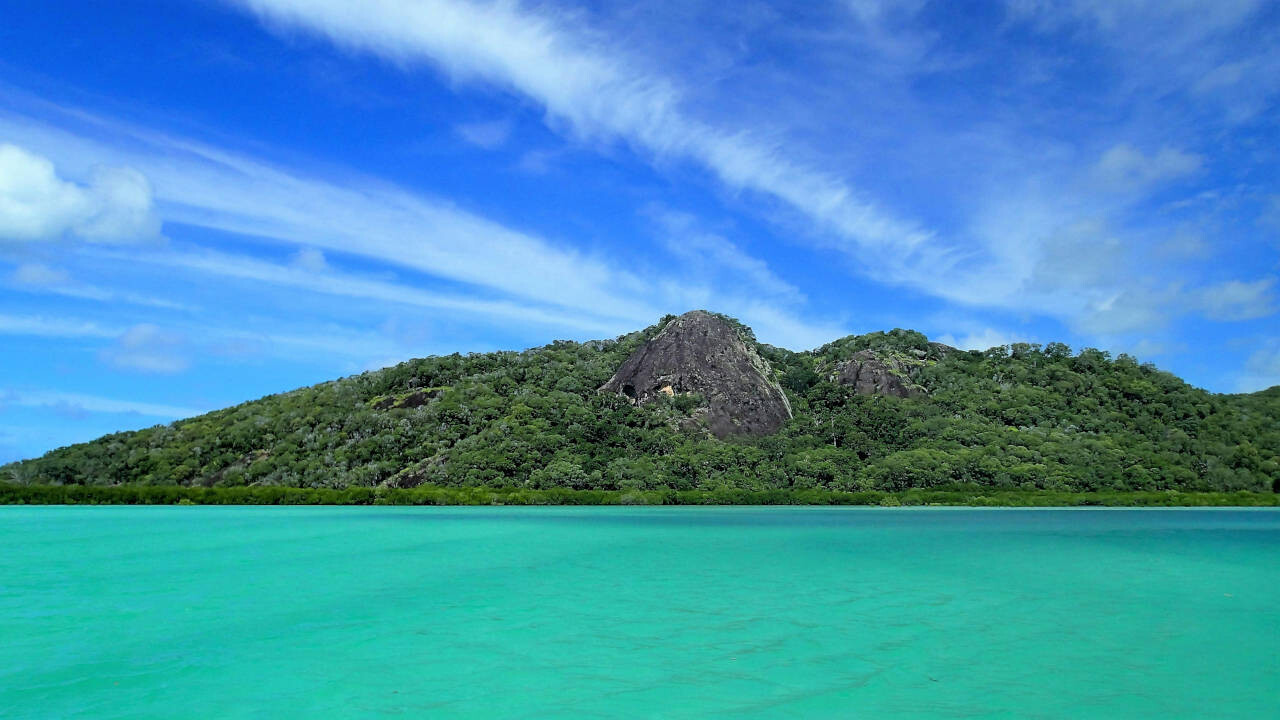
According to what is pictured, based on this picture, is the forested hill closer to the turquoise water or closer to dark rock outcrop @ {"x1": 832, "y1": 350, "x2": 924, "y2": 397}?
dark rock outcrop @ {"x1": 832, "y1": 350, "x2": 924, "y2": 397}

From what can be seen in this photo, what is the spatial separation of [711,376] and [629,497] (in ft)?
92.1

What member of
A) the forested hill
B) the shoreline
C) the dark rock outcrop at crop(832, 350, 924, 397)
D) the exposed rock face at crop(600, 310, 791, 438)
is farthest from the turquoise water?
the dark rock outcrop at crop(832, 350, 924, 397)

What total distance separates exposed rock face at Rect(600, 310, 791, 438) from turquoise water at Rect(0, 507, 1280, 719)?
69725 millimetres

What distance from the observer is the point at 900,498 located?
256 ft

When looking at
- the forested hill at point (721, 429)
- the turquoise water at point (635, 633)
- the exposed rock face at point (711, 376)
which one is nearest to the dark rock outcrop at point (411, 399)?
the forested hill at point (721, 429)

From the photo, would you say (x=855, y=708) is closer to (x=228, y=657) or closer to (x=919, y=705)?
(x=919, y=705)

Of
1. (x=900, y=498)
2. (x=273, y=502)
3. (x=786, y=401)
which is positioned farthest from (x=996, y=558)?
(x=786, y=401)

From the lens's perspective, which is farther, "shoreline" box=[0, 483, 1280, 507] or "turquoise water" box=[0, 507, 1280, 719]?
"shoreline" box=[0, 483, 1280, 507]

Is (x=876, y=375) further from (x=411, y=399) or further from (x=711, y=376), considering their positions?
(x=411, y=399)

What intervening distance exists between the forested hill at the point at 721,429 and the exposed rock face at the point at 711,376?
0.95ft

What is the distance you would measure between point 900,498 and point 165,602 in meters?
70.3

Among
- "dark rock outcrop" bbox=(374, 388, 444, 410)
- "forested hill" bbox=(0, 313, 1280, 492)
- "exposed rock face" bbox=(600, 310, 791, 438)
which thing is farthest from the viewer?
"dark rock outcrop" bbox=(374, 388, 444, 410)

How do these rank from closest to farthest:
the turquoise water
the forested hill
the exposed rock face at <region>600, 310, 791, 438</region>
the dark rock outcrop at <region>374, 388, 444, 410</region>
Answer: the turquoise water, the forested hill, the exposed rock face at <region>600, 310, 791, 438</region>, the dark rock outcrop at <region>374, 388, 444, 410</region>

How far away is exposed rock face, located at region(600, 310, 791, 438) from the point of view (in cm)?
9938
